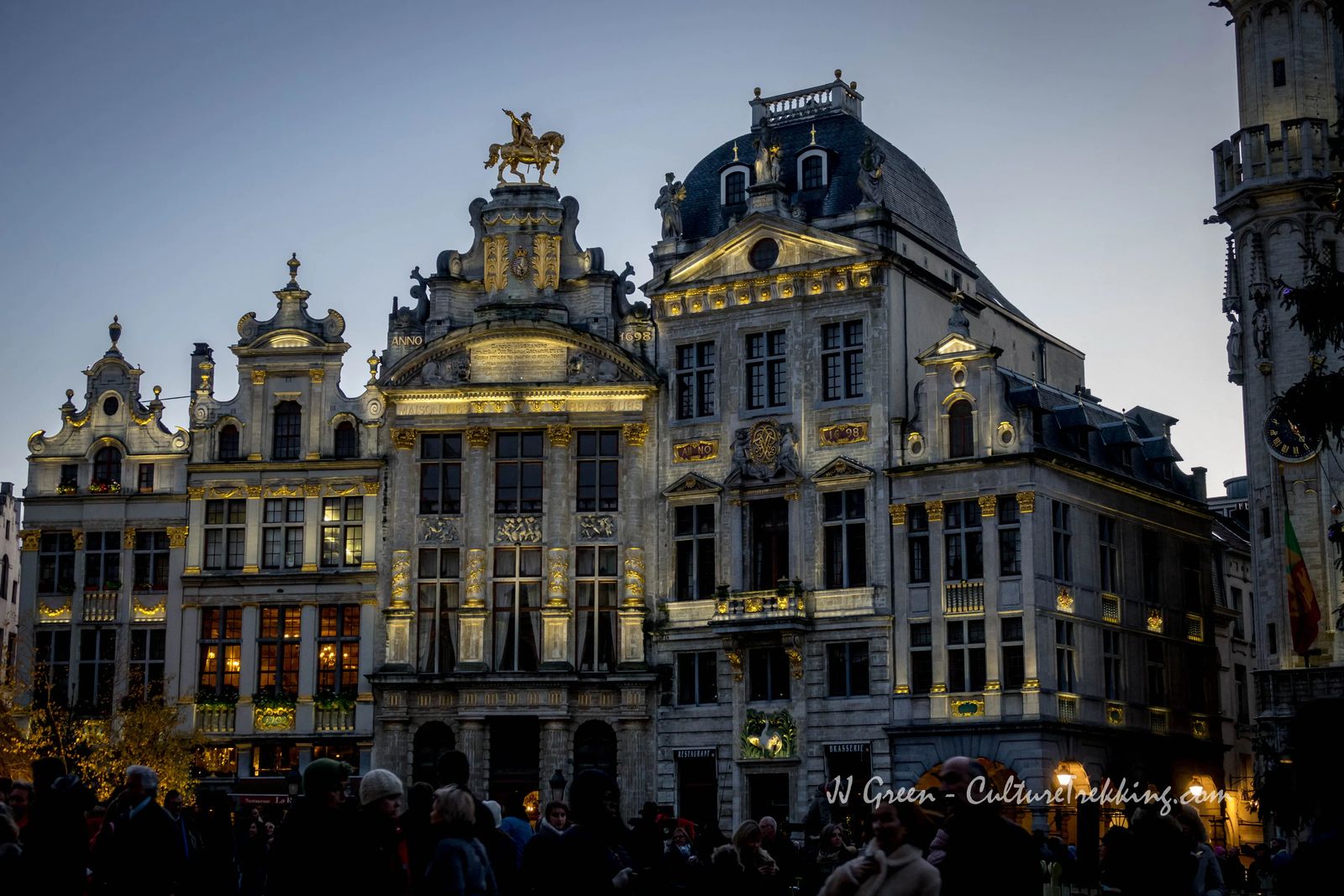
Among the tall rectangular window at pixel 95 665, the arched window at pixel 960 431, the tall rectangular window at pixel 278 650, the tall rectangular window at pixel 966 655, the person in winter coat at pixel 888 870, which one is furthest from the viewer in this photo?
the tall rectangular window at pixel 95 665

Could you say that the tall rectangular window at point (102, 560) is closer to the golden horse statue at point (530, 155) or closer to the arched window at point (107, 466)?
the arched window at point (107, 466)

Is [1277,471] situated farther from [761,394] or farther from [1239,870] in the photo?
[761,394]

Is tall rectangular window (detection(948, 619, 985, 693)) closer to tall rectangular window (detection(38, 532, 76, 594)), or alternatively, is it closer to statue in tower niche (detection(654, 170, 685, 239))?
statue in tower niche (detection(654, 170, 685, 239))

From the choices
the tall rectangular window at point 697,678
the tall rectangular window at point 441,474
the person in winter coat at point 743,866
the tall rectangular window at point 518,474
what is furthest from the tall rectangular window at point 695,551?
the person in winter coat at point 743,866

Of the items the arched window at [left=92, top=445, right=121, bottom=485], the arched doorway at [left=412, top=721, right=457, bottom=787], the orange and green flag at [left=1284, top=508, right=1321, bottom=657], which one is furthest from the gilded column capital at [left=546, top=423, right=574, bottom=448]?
the orange and green flag at [left=1284, top=508, right=1321, bottom=657]

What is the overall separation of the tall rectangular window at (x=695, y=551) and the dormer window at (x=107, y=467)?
1427 centimetres

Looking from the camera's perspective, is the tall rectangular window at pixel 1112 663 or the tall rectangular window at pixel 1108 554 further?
the tall rectangular window at pixel 1108 554

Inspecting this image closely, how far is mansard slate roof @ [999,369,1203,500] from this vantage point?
44.8 m

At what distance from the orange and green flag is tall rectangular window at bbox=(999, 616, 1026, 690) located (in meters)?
6.73

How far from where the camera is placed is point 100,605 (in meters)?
49.3

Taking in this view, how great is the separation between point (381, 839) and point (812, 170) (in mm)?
39152

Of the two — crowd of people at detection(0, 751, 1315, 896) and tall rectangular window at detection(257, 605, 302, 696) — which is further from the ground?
→ tall rectangular window at detection(257, 605, 302, 696)

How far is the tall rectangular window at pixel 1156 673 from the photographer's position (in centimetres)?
4681

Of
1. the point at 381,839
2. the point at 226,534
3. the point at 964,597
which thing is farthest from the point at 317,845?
the point at 226,534
